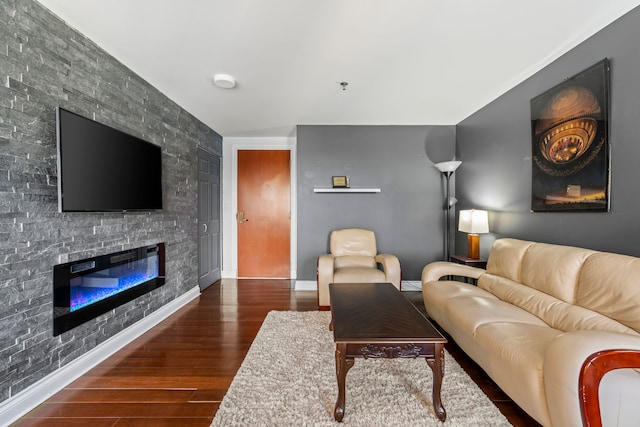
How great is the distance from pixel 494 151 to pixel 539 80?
0.82 metres

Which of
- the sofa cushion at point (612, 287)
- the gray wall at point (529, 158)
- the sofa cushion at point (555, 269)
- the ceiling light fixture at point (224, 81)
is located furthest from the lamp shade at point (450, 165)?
the ceiling light fixture at point (224, 81)

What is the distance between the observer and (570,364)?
3.68ft

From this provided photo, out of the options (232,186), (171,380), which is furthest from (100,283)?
(232,186)

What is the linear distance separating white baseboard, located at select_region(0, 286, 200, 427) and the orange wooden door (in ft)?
6.33

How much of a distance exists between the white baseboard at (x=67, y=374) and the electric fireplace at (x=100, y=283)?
0.27 m

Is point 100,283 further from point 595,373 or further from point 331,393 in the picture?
point 595,373

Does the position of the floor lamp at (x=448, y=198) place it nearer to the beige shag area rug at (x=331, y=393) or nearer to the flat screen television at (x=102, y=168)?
the beige shag area rug at (x=331, y=393)

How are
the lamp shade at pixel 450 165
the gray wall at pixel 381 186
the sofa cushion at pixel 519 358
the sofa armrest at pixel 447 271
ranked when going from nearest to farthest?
the sofa cushion at pixel 519 358, the sofa armrest at pixel 447 271, the lamp shade at pixel 450 165, the gray wall at pixel 381 186

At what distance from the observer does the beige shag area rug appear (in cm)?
148

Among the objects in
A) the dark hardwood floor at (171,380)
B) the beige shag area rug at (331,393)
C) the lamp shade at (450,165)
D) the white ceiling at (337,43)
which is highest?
the white ceiling at (337,43)

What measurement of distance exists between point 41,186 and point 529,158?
3.85 meters

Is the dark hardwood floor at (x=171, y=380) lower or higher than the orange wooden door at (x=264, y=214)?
lower

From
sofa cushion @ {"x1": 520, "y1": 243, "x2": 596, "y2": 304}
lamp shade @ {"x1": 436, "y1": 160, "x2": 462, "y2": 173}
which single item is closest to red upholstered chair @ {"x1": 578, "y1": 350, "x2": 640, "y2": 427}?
sofa cushion @ {"x1": 520, "y1": 243, "x2": 596, "y2": 304}

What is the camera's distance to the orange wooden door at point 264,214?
4.63 metres
